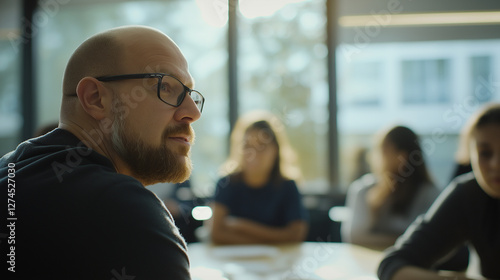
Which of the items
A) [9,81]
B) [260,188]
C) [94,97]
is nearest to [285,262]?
[260,188]

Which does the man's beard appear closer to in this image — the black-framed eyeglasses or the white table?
the black-framed eyeglasses

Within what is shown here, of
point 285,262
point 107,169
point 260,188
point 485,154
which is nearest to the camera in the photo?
point 107,169

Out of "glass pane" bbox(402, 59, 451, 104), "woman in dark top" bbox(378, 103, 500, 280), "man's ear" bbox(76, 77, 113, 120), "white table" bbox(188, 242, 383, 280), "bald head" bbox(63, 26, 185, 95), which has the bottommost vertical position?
"white table" bbox(188, 242, 383, 280)

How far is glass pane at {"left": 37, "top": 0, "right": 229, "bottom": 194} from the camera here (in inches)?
201

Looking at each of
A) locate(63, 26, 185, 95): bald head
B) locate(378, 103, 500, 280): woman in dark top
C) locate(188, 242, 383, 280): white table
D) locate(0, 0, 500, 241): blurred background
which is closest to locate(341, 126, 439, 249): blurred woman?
locate(188, 242, 383, 280): white table

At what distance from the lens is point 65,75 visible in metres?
1.10

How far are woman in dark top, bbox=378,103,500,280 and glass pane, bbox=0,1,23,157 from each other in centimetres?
523

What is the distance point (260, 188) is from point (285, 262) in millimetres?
871

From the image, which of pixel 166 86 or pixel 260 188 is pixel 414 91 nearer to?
pixel 260 188

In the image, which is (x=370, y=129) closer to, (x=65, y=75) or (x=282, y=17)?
(x=282, y=17)

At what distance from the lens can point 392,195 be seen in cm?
285

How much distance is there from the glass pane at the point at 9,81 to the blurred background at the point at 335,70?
98 centimetres

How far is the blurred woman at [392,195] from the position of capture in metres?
2.78

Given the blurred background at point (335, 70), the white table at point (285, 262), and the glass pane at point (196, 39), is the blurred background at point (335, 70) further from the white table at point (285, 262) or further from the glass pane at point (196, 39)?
the white table at point (285, 262)
